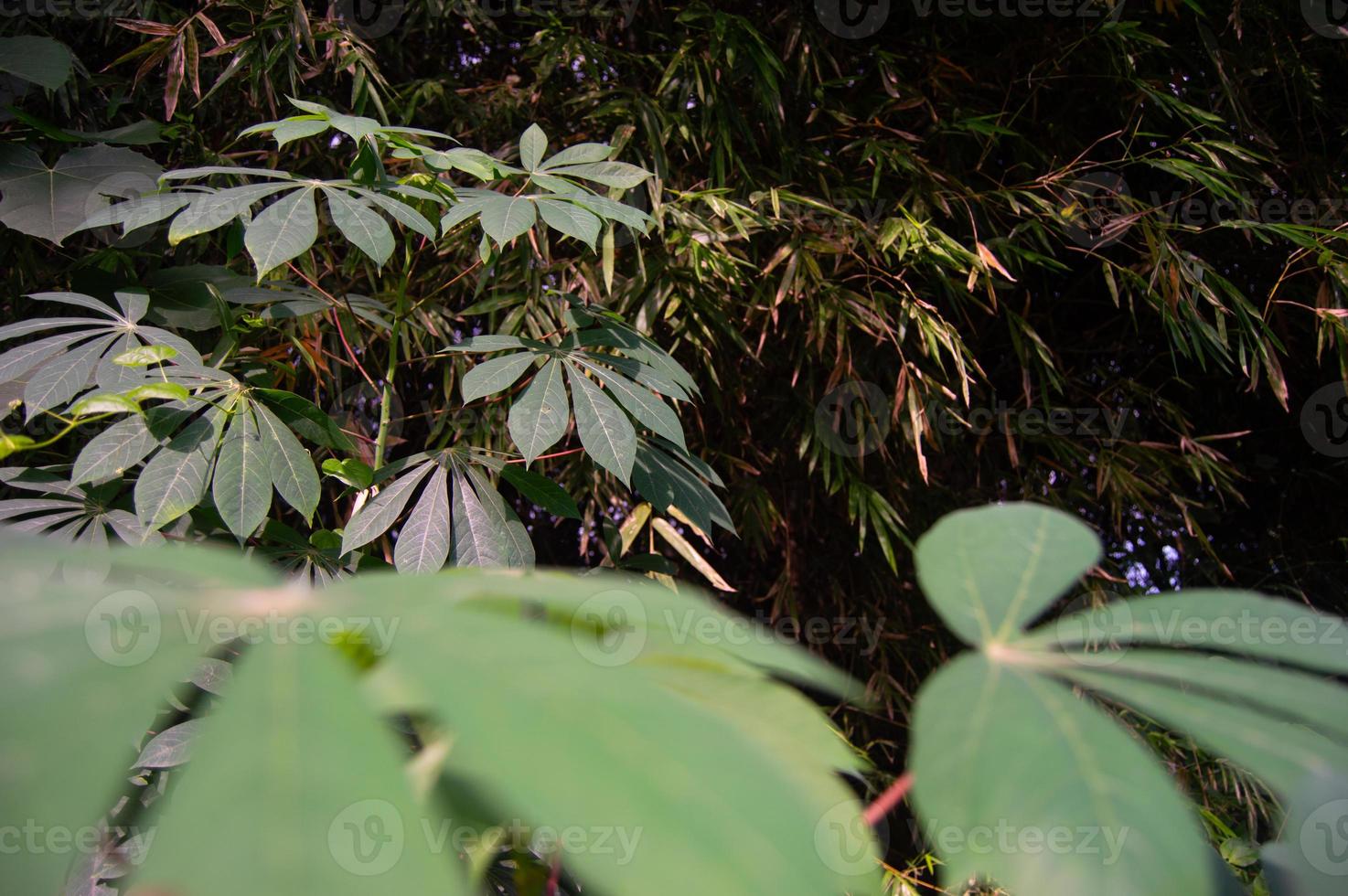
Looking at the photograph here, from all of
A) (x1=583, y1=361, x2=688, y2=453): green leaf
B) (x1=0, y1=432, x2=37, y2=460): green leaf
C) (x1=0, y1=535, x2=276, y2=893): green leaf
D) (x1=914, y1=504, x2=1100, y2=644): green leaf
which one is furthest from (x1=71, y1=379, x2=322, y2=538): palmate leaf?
(x1=914, y1=504, x2=1100, y2=644): green leaf

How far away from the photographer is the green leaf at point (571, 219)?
2.63ft

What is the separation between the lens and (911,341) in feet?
5.95

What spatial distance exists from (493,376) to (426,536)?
0.64 ft

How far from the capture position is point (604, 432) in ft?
2.72

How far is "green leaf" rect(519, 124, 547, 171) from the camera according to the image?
3.09 feet

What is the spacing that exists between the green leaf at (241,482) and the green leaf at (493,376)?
21cm

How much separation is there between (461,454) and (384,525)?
13 centimetres

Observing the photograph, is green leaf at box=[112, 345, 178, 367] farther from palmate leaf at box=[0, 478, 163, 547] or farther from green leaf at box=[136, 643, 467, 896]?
green leaf at box=[136, 643, 467, 896]

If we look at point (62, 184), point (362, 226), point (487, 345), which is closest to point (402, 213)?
point (362, 226)

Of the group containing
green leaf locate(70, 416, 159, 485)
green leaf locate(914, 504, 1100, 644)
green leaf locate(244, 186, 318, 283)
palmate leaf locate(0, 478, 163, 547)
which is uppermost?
green leaf locate(914, 504, 1100, 644)

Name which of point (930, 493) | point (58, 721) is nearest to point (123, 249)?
point (58, 721)

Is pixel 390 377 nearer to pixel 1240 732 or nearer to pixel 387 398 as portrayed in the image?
pixel 387 398

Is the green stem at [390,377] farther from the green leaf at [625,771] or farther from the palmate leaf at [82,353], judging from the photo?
the green leaf at [625,771]

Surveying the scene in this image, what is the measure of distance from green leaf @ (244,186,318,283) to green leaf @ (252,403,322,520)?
0.16 m
